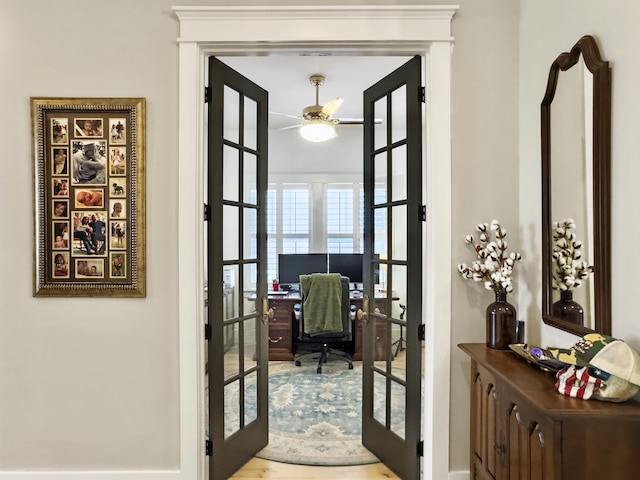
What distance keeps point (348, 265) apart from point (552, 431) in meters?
3.98

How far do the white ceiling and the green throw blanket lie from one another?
77.5 inches

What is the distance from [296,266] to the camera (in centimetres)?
512

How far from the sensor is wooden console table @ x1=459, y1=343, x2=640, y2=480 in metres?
1.14

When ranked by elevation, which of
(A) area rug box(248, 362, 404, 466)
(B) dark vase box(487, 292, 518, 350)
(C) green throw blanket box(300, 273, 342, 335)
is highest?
(B) dark vase box(487, 292, 518, 350)

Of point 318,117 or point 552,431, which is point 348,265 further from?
point 552,431

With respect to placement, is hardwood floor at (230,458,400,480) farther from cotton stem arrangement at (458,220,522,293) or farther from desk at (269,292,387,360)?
desk at (269,292,387,360)

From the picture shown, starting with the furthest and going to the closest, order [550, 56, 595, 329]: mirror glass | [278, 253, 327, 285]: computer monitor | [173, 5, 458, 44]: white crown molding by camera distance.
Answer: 1. [278, 253, 327, 285]: computer monitor
2. [173, 5, 458, 44]: white crown molding
3. [550, 56, 595, 329]: mirror glass

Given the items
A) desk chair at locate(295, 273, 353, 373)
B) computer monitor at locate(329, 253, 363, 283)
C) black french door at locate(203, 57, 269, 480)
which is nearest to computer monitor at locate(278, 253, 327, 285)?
computer monitor at locate(329, 253, 363, 283)

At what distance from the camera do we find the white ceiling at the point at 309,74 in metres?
3.35

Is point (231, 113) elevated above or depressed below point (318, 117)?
below

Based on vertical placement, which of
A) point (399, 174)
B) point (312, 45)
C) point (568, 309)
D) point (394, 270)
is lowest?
point (568, 309)

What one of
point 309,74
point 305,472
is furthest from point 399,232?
point 309,74

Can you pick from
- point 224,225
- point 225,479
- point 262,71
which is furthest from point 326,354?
point 262,71

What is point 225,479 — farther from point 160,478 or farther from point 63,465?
point 63,465
